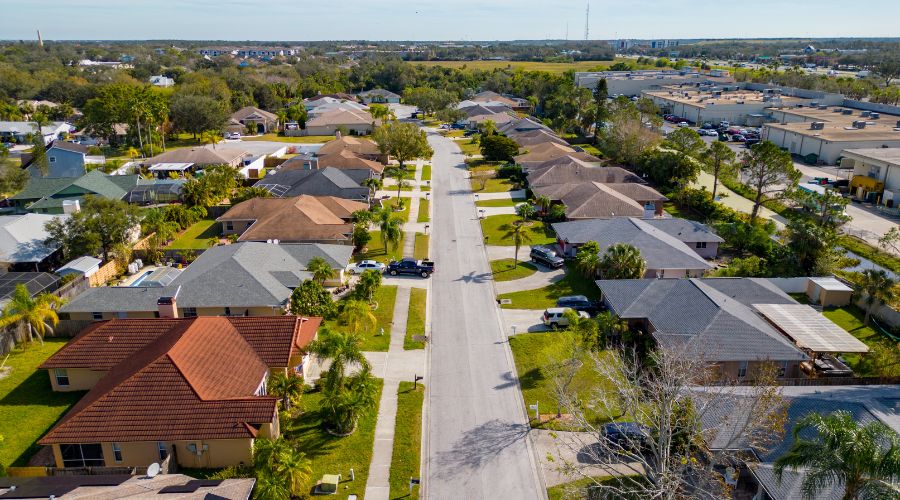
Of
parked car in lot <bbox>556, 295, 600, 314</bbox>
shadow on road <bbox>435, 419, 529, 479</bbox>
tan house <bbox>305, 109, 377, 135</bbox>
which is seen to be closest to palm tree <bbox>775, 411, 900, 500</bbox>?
shadow on road <bbox>435, 419, 529, 479</bbox>

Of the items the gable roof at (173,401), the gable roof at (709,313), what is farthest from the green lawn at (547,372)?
the gable roof at (173,401)

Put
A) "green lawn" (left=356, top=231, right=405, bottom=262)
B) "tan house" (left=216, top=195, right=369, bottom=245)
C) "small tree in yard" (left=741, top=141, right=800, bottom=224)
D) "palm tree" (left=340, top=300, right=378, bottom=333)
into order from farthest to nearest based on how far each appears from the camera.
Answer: "small tree in yard" (left=741, top=141, right=800, bottom=224) < "tan house" (left=216, top=195, right=369, bottom=245) < "green lawn" (left=356, top=231, right=405, bottom=262) < "palm tree" (left=340, top=300, right=378, bottom=333)

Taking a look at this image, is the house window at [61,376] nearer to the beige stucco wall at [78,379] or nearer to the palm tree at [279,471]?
the beige stucco wall at [78,379]

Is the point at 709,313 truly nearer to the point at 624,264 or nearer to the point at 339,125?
the point at 624,264

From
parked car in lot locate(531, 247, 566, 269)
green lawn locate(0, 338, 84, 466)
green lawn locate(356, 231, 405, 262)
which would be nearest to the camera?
green lawn locate(0, 338, 84, 466)

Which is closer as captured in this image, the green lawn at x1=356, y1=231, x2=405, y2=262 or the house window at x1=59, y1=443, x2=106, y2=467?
the house window at x1=59, y1=443, x2=106, y2=467

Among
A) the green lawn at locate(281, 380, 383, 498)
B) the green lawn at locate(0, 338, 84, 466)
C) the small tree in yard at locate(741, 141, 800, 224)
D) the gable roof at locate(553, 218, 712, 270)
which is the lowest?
the green lawn at locate(0, 338, 84, 466)

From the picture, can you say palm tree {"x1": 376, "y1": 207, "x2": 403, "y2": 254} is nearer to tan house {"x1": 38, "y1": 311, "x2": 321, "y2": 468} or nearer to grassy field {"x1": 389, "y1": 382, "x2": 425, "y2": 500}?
tan house {"x1": 38, "y1": 311, "x2": 321, "y2": 468}

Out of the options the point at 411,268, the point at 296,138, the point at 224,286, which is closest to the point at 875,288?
the point at 411,268
